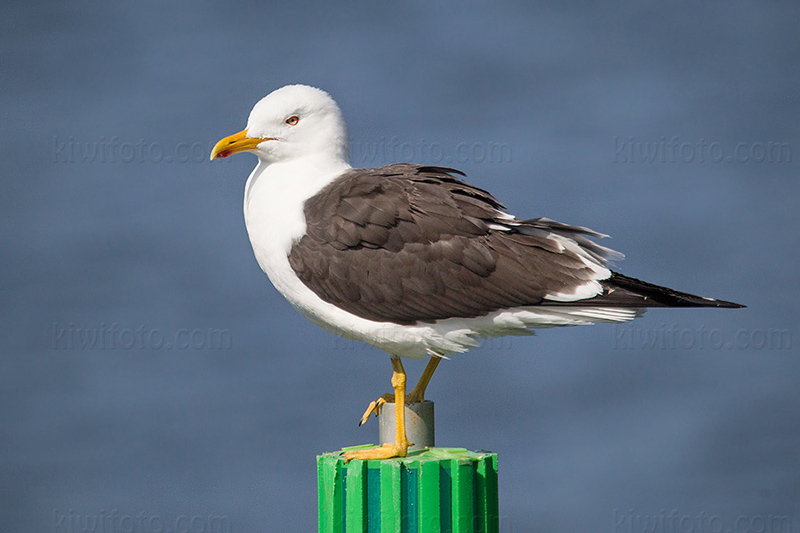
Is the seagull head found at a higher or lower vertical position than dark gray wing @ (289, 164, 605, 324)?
higher

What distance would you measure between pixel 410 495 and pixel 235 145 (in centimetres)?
295

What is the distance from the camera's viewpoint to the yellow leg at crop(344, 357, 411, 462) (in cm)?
612

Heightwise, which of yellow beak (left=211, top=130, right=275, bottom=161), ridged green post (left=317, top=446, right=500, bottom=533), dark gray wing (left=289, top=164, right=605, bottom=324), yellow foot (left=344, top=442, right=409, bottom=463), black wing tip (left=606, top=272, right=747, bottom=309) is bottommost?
ridged green post (left=317, top=446, right=500, bottom=533)

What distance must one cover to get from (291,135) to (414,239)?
1370mm

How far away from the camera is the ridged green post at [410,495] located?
585 centimetres

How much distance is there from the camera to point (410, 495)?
5895mm

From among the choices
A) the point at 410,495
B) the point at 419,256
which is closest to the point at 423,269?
the point at 419,256

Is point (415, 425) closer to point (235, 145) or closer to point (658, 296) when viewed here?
point (658, 296)

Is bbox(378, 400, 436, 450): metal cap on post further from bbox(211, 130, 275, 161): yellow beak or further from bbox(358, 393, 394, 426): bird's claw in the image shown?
bbox(211, 130, 275, 161): yellow beak

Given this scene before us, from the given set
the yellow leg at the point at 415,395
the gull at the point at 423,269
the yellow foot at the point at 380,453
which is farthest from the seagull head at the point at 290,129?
the yellow foot at the point at 380,453

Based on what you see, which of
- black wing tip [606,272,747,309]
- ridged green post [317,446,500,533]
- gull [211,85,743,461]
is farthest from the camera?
gull [211,85,743,461]

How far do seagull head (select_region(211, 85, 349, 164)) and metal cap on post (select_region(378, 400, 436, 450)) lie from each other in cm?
206

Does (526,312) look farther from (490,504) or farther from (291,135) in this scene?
(291,135)

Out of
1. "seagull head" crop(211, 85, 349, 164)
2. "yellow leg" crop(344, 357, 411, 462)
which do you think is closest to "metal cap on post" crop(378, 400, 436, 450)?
"yellow leg" crop(344, 357, 411, 462)
